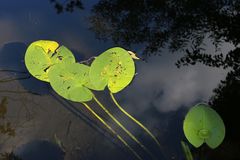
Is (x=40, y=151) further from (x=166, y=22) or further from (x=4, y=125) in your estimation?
(x=166, y=22)

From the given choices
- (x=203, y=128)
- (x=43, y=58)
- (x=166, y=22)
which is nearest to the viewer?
(x=203, y=128)

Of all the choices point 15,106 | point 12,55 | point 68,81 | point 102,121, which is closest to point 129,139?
point 102,121

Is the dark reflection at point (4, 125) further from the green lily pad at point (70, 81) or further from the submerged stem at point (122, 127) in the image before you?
the submerged stem at point (122, 127)

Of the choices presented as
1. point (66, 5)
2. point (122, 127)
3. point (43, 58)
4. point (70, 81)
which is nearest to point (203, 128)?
point (122, 127)

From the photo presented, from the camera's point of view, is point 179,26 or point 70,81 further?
point 179,26

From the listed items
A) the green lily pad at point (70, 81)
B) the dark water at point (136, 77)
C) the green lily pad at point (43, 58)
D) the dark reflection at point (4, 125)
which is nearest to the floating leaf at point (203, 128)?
the dark water at point (136, 77)

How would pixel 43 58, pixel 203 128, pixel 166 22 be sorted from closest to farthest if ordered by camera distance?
pixel 203 128 → pixel 43 58 → pixel 166 22

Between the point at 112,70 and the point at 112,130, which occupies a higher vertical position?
the point at 112,70

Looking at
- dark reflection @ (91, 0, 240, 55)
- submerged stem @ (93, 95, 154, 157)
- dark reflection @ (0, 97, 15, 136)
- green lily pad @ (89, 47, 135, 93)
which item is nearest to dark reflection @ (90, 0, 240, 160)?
dark reflection @ (91, 0, 240, 55)

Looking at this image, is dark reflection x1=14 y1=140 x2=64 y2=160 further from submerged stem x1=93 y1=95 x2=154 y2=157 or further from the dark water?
submerged stem x1=93 y1=95 x2=154 y2=157
